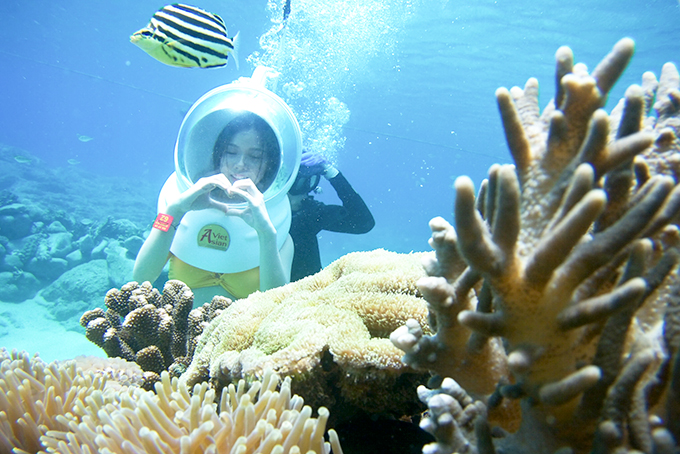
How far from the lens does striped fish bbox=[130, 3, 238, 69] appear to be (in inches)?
117

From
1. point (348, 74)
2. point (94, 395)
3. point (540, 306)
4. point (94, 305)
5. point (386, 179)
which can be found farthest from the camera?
point (386, 179)

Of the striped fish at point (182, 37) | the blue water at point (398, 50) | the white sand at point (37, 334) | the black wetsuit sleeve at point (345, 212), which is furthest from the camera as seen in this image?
the blue water at point (398, 50)

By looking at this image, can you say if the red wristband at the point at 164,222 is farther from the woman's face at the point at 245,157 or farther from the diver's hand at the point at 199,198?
the woman's face at the point at 245,157

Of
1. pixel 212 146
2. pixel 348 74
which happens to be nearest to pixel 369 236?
pixel 348 74

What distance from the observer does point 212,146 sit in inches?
180

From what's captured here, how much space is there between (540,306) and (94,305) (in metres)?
13.1

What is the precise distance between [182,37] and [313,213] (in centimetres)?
308

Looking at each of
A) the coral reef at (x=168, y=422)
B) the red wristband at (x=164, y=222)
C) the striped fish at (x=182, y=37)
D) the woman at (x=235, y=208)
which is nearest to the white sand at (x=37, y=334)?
the woman at (x=235, y=208)

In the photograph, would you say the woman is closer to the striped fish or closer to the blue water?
the striped fish

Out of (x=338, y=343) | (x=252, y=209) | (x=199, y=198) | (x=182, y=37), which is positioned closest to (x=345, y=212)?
(x=252, y=209)

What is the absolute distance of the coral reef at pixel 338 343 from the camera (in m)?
1.44

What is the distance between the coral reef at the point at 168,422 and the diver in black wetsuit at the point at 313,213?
12.4ft

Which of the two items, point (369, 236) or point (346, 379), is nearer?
point (346, 379)

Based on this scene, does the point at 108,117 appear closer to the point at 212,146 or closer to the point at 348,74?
the point at 348,74
